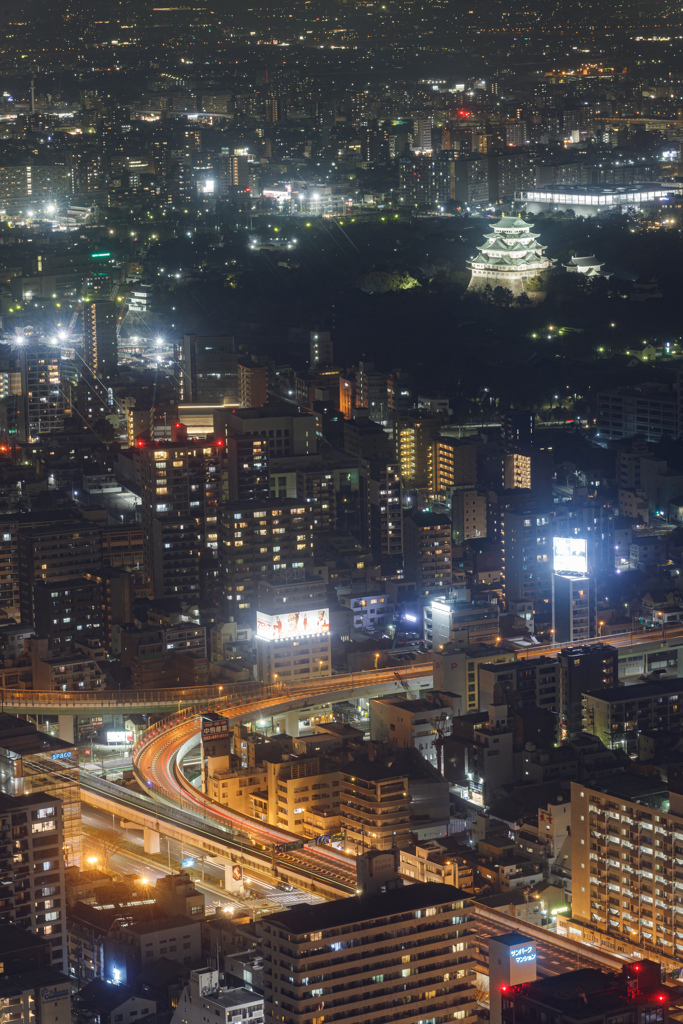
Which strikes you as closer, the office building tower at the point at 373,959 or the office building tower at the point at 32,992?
the office building tower at the point at 32,992

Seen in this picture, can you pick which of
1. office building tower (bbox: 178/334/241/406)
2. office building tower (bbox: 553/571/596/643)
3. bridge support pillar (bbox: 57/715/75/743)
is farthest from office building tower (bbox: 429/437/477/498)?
bridge support pillar (bbox: 57/715/75/743)

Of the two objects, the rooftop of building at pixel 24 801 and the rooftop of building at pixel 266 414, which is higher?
the rooftop of building at pixel 266 414

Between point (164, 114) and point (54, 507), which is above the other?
point (164, 114)

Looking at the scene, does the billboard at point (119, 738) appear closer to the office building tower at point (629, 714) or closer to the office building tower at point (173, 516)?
the office building tower at point (173, 516)

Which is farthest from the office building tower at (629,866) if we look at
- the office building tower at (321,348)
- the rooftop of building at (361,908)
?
the office building tower at (321,348)

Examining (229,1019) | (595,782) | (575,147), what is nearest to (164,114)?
(575,147)

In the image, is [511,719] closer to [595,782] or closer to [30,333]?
[595,782]
